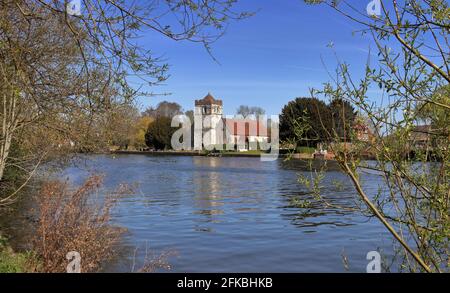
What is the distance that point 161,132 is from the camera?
9731 centimetres

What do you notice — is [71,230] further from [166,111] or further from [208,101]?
Result: [208,101]

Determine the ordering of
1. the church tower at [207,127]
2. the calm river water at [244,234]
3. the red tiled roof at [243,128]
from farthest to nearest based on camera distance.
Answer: the red tiled roof at [243,128] < the church tower at [207,127] < the calm river water at [244,234]

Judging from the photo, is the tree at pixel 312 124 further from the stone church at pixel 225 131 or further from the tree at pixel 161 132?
the tree at pixel 161 132

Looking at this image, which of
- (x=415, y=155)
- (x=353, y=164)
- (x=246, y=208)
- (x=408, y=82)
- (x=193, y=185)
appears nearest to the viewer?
(x=353, y=164)

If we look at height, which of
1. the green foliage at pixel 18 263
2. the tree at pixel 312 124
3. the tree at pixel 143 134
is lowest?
the green foliage at pixel 18 263

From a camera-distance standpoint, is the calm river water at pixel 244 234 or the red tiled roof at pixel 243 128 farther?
the red tiled roof at pixel 243 128

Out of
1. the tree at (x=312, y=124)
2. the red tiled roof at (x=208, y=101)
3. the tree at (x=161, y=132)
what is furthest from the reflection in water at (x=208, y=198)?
the red tiled roof at (x=208, y=101)

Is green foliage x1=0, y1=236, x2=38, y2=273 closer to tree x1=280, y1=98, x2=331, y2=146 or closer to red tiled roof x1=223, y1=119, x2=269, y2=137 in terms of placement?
tree x1=280, y1=98, x2=331, y2=146

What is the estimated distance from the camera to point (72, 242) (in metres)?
8.94

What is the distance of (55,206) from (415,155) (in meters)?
7.61

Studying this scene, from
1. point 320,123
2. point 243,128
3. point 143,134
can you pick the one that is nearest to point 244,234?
point 320,123

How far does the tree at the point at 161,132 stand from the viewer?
9694 centimetres
